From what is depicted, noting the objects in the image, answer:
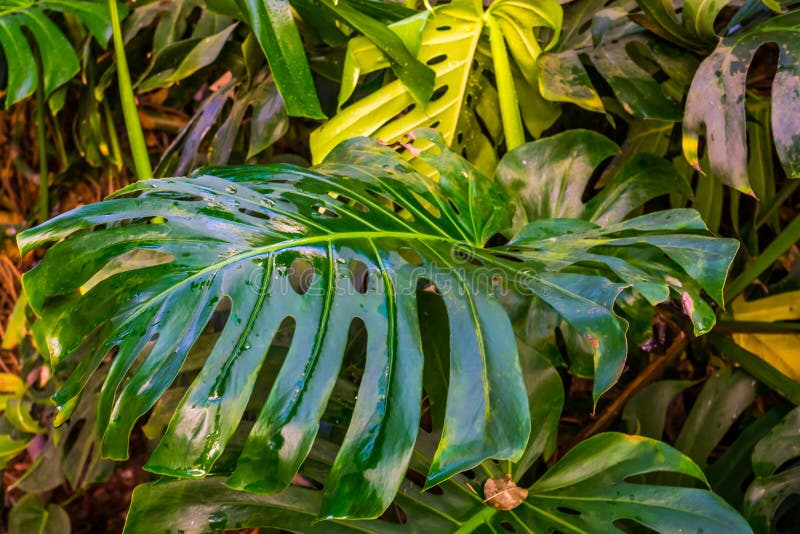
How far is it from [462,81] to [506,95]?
0.42ft

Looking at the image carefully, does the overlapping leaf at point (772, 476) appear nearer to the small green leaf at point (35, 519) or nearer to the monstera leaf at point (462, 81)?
the monstera leaf at point (462, 81)

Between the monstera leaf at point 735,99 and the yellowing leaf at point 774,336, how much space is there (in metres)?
0.35

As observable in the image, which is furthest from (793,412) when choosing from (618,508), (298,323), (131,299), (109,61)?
(109,61)

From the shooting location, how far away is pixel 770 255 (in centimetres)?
97

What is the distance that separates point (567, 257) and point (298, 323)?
9.9 inches

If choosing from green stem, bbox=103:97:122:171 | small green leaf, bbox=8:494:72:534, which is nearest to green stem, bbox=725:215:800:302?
green stem, bbox=103:97:122:171

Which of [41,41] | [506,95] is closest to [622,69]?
[506,95]

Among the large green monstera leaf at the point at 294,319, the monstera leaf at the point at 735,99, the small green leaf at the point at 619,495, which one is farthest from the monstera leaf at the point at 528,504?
the monstera leaf at the point at 735,99

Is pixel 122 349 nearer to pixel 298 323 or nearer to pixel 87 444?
pixel 298 323

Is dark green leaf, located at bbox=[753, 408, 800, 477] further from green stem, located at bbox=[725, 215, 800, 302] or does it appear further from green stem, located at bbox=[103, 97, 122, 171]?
green stem, located at bbox=[103, 97, 122, 171]

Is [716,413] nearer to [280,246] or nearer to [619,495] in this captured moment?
[619,495]

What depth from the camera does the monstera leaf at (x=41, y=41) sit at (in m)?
1.08

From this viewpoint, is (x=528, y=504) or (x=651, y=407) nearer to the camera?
Answer: (x=528, y=504)

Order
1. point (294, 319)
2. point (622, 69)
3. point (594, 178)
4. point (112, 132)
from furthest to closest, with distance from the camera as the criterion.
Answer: point (112, 132)
point (594, 178)
point (622, 69)
point (294, 319)
